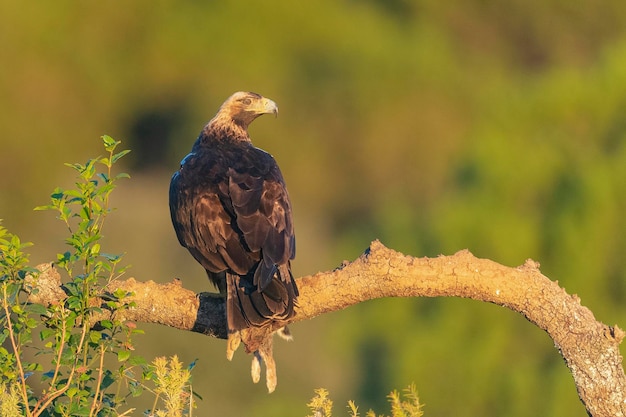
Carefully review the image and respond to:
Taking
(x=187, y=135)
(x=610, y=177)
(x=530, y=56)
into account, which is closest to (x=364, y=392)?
(x=610, y=177)

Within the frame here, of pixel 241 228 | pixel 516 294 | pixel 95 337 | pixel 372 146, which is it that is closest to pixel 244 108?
pixel 241 228

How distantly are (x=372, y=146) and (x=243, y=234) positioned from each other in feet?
57.4

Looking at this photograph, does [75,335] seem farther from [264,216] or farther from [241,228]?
[264,216]

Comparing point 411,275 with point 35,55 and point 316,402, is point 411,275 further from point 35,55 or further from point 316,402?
point 35,55

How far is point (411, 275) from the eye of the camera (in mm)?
4723

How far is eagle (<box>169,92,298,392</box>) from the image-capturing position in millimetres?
4953

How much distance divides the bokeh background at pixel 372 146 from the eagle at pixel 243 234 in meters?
6.82

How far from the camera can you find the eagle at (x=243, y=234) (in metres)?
4.95

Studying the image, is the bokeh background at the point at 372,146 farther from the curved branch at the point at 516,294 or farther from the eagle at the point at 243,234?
the curved branch at the point at 516,294

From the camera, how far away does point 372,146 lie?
74.3 ft

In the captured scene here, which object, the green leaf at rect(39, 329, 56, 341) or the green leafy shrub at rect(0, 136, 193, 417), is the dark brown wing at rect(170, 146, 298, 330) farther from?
the green leaf at rect(39, 329, 56, 341)

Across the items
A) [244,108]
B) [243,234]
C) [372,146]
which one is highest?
[372,146]

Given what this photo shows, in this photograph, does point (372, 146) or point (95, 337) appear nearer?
point (95, 337)

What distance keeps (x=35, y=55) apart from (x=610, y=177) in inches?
461
